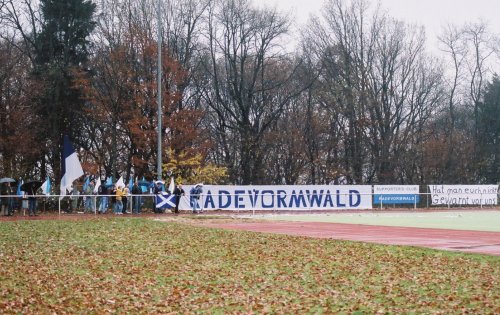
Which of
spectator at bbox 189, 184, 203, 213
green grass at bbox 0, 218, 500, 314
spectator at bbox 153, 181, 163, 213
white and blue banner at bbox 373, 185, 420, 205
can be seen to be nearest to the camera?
green grass at bbox 0, 218, 500, 314

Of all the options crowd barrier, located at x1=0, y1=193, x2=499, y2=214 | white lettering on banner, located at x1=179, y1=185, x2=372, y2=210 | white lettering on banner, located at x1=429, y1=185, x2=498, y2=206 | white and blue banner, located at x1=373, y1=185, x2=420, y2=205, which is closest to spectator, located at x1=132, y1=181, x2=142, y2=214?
crowd barrier, located at x1=0, y1=193, x2=499, y2=214

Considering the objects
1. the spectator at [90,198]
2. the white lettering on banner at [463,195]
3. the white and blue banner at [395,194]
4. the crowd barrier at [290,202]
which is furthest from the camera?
the white lettering on banner at [463,195]

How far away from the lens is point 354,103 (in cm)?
6194

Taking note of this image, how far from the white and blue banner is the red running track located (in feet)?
58.7

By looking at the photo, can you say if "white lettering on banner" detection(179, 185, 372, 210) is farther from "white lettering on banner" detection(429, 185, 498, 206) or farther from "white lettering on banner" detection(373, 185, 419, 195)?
"white lettering on banner" detection(429, 185, 498, 206)

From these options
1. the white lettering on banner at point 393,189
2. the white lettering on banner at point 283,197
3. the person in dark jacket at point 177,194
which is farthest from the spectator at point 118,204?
the white lettering on banner at point 393,189

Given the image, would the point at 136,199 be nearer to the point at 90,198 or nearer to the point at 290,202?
the point at 90,198

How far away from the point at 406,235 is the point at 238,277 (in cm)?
1167

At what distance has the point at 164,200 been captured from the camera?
39719mm

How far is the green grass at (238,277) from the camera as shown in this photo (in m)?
10.4

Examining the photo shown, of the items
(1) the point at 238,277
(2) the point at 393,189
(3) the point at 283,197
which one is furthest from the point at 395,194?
(1) the point at 238,277

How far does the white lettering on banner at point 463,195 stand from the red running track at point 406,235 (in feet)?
71.3

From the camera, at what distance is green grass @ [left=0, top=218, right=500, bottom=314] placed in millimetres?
10445

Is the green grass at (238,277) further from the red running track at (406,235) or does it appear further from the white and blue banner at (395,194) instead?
the white and blue banner at (395,194)
